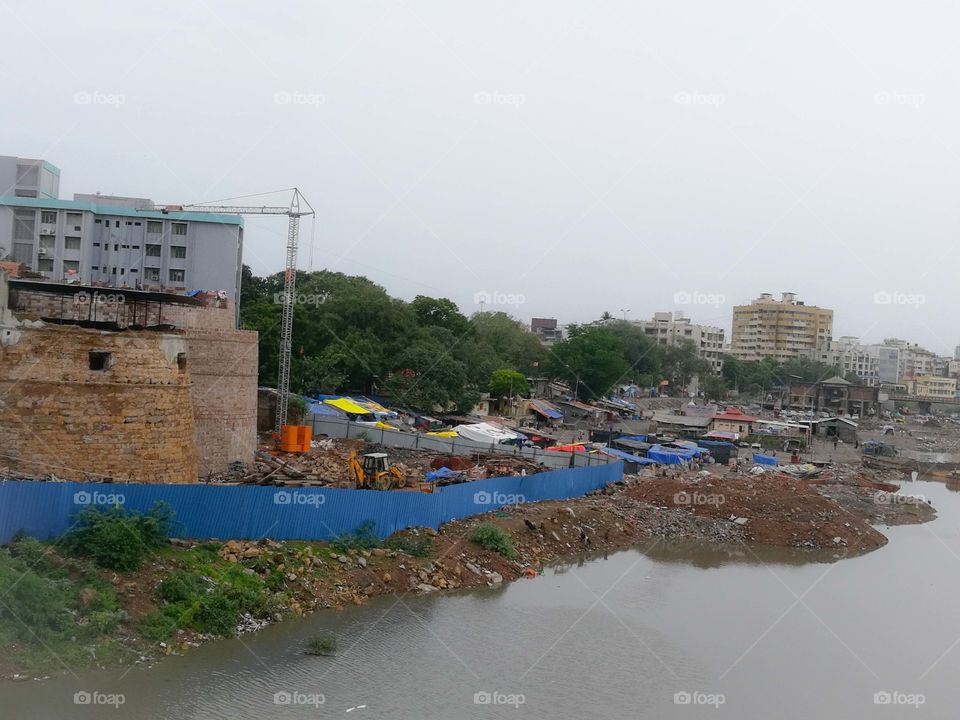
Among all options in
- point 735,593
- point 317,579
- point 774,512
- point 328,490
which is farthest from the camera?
point 774,512

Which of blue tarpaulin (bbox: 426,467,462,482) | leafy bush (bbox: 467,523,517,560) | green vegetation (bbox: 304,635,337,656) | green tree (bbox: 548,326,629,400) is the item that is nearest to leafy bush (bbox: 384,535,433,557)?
leafy bush (bbox: 467,523,517,560)

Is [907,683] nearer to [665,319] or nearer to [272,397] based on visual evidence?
[272,397]

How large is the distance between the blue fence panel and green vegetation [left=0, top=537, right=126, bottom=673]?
0.49 metres

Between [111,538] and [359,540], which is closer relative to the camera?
[111,538]

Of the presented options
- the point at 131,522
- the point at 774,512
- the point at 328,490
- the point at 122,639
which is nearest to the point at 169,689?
the point at 122,639

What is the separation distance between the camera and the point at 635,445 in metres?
33.8

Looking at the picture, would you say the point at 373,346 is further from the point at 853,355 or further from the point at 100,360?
the point at 853,355

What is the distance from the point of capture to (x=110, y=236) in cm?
4406

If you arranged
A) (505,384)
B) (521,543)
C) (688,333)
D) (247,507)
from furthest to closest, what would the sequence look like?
(688,333) < (505,384) < (521,543) < (247,507)

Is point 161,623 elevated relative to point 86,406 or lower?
lower

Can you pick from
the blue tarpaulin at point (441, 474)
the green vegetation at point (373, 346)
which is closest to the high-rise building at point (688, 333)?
the green vegetation at point (373, 346)

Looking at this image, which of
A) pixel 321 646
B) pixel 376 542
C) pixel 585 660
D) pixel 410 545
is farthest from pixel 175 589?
pixel 585 660

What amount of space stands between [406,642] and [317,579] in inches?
75.1

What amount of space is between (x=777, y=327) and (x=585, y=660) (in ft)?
334
